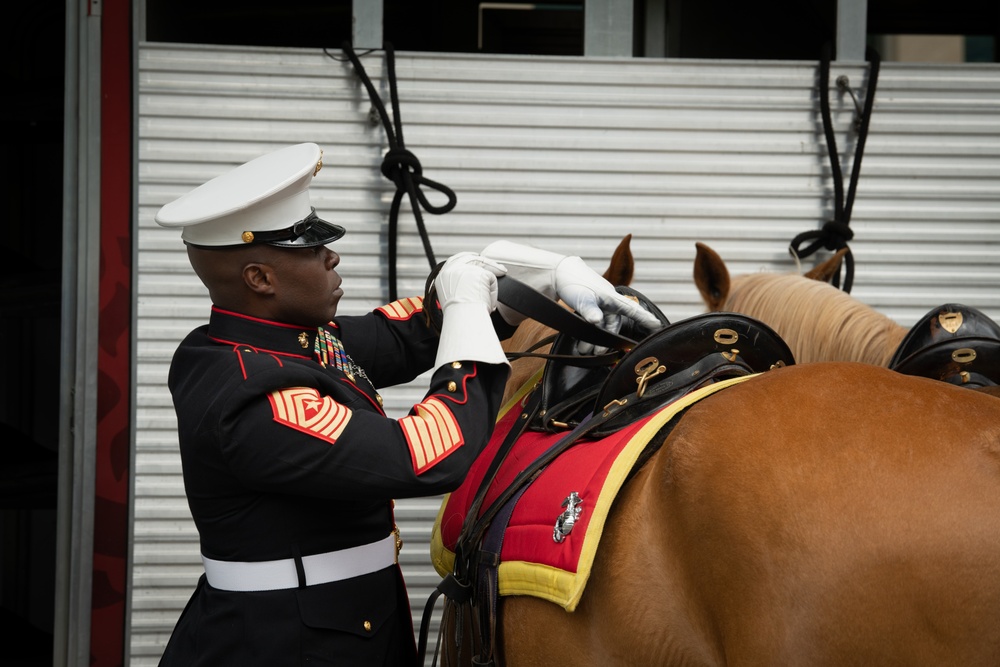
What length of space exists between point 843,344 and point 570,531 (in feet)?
2.51

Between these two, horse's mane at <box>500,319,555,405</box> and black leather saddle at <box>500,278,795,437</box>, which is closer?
black leather saddle at <box>500,278,795,437</box>

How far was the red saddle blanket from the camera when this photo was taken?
1.30 meters

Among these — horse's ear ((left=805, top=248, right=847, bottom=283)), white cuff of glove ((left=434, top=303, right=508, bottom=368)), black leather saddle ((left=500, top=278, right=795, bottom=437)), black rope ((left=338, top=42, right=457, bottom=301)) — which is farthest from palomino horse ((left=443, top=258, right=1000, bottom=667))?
black rope ((left=338, top=42, right=457, bottom=301))

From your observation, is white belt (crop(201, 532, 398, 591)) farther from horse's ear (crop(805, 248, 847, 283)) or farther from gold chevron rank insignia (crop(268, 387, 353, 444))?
horse's ear (crop(805, 248, 847, 283))

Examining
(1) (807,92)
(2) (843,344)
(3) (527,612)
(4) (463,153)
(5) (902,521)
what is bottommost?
(3) (527,612)

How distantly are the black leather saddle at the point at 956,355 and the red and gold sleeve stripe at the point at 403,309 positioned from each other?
3.31 ft

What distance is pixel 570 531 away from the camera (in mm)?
1334

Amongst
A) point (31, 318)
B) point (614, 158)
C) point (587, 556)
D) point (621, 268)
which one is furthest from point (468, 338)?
point (31, 318)

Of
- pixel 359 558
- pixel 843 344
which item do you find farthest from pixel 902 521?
pixel 359 558

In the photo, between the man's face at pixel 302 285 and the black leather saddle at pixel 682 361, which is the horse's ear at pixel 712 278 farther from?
the man's face at pixel 302 285

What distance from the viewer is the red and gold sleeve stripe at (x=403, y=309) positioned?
200cm

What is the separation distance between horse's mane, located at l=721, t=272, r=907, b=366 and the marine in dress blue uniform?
646mm

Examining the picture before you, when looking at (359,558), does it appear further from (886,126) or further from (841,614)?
(886,126)

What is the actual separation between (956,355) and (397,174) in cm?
185
